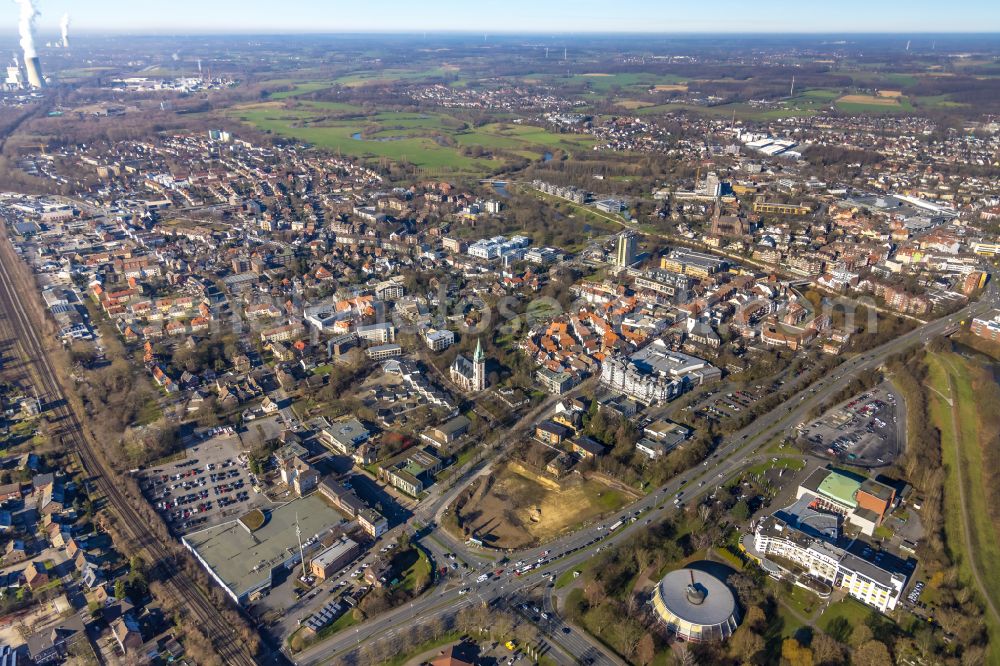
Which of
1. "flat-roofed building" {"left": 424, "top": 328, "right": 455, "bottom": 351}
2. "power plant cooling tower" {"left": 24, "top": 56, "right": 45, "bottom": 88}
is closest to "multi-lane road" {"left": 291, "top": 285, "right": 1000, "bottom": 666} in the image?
"flat-roofed building" {"left": 424, "top": 328, "right": 455, "bottom": 351}

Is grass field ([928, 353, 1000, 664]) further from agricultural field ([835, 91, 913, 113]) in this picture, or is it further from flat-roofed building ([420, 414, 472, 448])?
agricultural field ([835, 91, 913, 113])

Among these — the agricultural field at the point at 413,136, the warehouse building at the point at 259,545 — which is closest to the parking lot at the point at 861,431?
the warehouse building at the point at 259,545

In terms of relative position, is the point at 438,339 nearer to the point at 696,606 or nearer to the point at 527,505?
the point at 527,505

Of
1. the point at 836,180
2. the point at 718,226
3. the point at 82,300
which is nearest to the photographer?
the point at 82,300

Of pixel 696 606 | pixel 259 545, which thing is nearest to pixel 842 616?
pixel 696 606

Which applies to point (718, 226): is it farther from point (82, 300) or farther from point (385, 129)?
point (385, 129)

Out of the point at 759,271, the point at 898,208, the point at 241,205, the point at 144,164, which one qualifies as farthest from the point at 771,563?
the point at 144,164

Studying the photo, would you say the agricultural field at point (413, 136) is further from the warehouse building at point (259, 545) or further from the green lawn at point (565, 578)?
the green lawn at point (565, 578)
